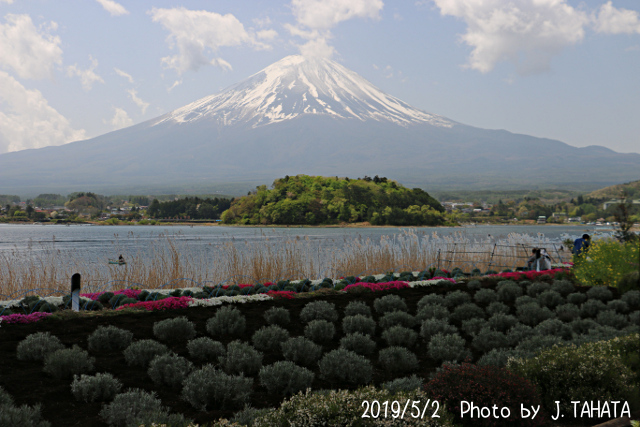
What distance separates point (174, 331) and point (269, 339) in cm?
111

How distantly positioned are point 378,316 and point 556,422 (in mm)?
3608

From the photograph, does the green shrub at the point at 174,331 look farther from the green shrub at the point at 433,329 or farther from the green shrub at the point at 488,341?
the green shrub at the point at 488,341

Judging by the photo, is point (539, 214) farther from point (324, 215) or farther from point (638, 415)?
point (638, 415)

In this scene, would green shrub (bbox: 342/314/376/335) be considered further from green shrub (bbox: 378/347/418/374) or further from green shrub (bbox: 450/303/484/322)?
green shrub (bbox: 450/303/484/322)

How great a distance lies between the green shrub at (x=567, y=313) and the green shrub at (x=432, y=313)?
1.98m

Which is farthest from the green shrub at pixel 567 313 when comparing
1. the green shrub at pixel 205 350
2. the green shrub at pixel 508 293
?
the green shrub at pixel 205 350

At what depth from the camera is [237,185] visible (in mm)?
198500

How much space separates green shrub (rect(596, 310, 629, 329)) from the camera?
25.1 feet

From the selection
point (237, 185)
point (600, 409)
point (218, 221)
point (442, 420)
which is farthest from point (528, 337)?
point (237, 185)

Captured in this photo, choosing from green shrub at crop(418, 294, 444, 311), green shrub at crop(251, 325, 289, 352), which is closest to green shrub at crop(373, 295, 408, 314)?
green shrub at crop(418, 294, 444, 311)

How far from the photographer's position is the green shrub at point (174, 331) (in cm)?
594

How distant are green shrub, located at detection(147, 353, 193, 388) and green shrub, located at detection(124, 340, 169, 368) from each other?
0.30 meters

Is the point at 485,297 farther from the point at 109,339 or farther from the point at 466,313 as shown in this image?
the point at 109,339

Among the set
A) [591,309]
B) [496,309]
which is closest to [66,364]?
[496,309]
